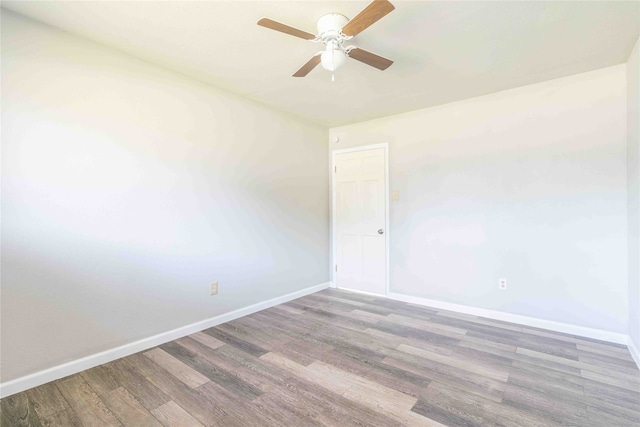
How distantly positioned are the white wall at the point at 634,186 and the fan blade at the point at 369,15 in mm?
2159

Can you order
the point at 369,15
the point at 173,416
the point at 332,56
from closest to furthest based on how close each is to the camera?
the point at 369,15 → the point at 173,416 → the point at 332,56

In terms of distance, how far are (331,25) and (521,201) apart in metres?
2.58

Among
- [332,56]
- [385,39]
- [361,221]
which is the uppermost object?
[385,39]

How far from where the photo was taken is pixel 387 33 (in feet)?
7.00

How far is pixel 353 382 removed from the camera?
2.07 m

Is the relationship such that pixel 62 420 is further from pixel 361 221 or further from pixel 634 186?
pixel 634 186

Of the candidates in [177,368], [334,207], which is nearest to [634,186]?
[334,207]

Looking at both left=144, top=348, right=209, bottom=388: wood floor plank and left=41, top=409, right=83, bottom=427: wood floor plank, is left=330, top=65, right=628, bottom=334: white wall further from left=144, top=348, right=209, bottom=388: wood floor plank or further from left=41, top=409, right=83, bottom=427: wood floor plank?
left=41, top=409, right=83, bottom=427: wood floor plank

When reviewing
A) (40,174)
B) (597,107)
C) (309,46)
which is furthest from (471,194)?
(40,174)

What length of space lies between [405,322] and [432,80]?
252 cm

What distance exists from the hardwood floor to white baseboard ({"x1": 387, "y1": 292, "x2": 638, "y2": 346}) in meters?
0.11

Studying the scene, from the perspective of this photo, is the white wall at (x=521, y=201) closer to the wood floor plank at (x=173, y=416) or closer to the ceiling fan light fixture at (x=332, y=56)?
the ceiling fan light fixture at (x=332, y=56)

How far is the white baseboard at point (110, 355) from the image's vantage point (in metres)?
1.95

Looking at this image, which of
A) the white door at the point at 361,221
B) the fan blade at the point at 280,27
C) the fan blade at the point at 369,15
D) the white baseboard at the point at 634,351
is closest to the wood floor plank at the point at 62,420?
the fan blade at the point at 280,27
